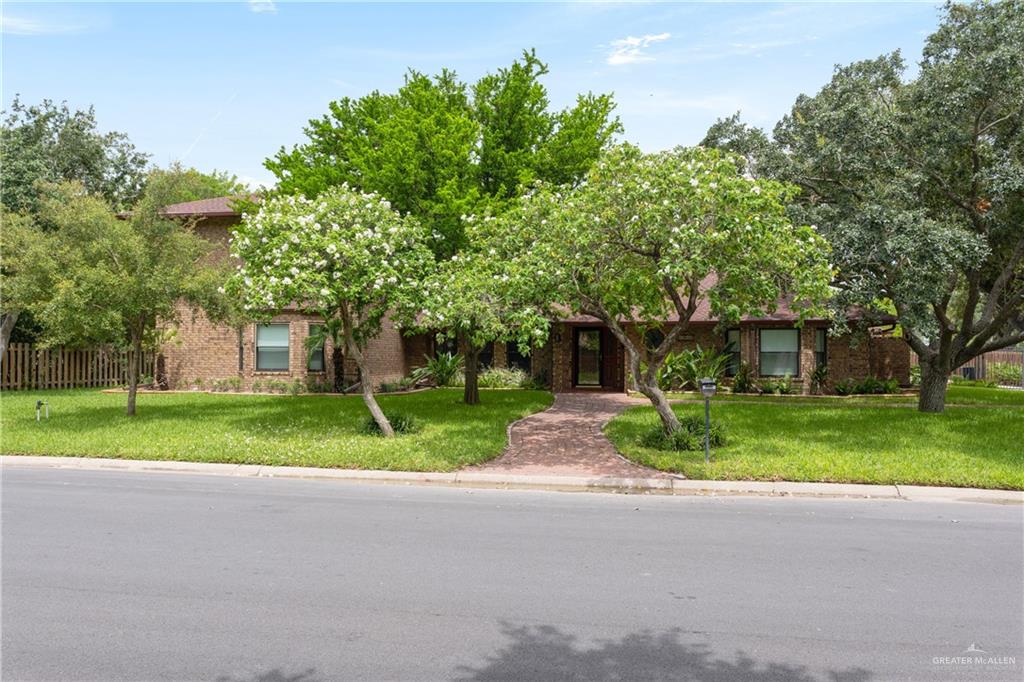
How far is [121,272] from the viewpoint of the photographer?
15.2m

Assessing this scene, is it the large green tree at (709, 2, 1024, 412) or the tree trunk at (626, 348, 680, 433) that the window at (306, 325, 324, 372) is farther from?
the large green tree at (709, 2, 1024, 412)

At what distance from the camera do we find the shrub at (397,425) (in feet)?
45.7

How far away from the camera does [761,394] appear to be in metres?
23.0

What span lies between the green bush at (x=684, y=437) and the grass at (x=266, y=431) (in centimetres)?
268

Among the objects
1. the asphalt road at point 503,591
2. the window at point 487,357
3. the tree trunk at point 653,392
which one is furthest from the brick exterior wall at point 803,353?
the asphalt road at point 503,591

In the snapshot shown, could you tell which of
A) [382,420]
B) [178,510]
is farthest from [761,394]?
[178,510]

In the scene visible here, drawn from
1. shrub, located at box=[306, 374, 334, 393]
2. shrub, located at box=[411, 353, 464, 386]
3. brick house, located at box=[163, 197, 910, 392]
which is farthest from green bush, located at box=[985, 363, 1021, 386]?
shrub, located at box=[306, 374, 334, 393]

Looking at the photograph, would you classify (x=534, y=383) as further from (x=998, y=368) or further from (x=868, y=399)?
(x=998, y=368)

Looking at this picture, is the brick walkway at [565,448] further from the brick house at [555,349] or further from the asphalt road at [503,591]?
the brick house at [555,349]

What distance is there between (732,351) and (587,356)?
5.59m

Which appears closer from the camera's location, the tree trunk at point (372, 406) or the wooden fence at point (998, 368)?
the tree trunk at point (372, 406)

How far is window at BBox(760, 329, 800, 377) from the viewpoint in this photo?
24.1 metres

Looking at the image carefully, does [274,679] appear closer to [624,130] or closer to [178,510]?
[178,510]

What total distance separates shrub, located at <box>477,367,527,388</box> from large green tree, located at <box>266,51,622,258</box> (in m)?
8.67
